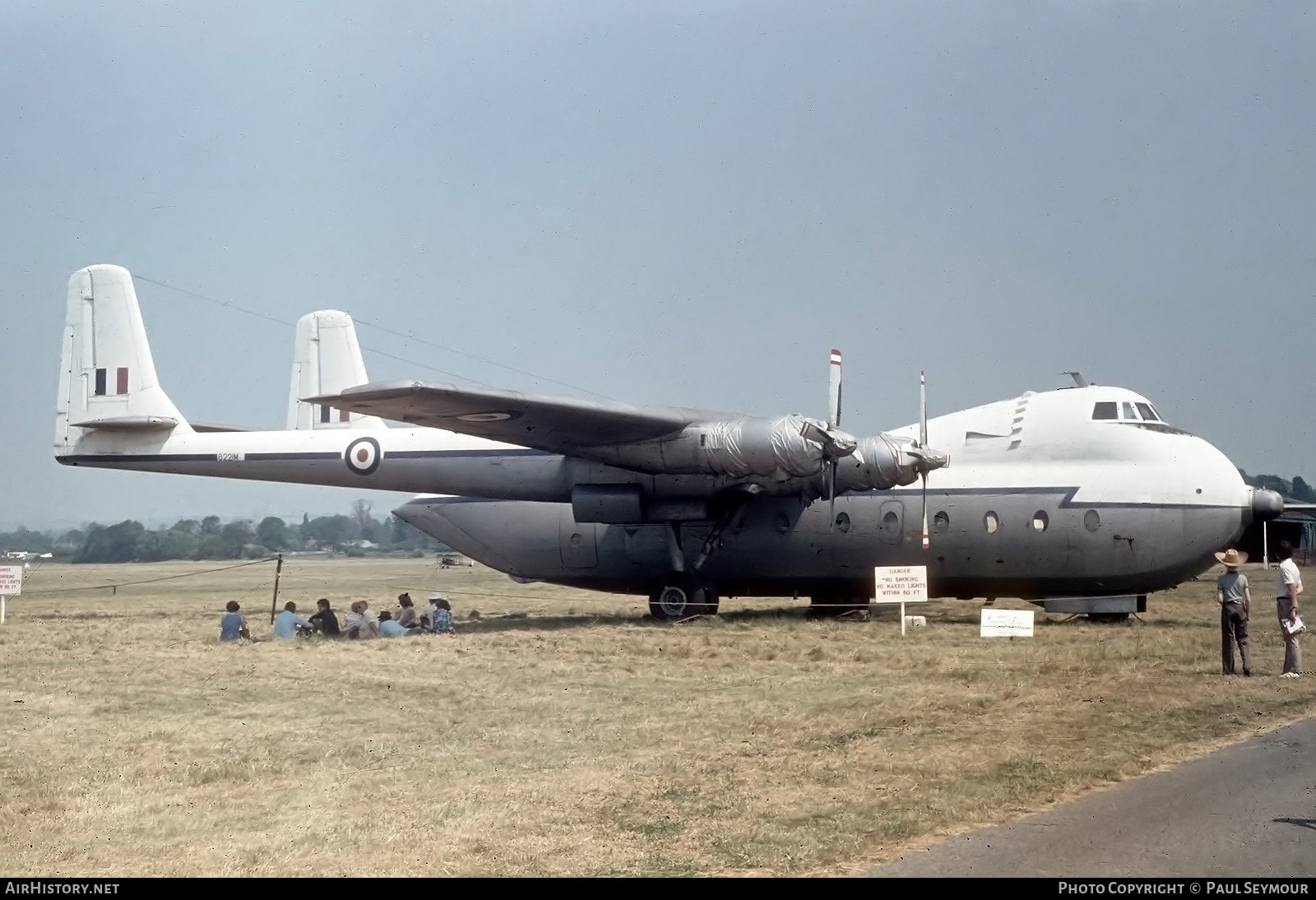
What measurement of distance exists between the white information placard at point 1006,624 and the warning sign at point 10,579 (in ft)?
59.8

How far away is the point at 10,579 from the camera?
23844 mm

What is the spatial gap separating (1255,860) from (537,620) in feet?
61.9

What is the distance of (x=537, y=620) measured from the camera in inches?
963

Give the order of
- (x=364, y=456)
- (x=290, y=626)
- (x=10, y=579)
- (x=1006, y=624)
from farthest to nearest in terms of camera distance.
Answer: (x=364, y=456)
(x=10, y=579)
(x=290, y=626)
(x=1006, y=624)

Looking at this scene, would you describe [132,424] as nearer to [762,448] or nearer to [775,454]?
[762,448]

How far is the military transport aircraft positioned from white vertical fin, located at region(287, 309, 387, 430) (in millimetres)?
6309

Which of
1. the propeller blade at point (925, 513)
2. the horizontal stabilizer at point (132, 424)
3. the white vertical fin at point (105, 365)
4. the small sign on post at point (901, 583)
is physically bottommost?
the small sign on post at point (901, 583)

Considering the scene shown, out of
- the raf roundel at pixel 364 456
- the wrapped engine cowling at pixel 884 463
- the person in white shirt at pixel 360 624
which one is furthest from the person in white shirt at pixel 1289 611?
the raf roundel at pixel 364 456

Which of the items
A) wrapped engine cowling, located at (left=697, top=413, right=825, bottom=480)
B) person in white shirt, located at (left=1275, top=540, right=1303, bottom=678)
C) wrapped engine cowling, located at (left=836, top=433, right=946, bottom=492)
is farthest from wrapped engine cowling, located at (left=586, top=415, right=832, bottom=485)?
person in white shirt, located at (left=1275, top=540, right=1303, bottom=678)

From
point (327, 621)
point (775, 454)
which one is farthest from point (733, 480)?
point (327, 621)

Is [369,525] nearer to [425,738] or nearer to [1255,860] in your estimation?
[425,738]

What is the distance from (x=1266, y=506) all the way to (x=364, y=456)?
16763 mm

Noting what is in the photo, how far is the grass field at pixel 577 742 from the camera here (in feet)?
23.7

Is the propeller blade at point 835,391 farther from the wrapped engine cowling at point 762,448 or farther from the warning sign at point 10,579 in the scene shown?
the warning sign at point 10,579
